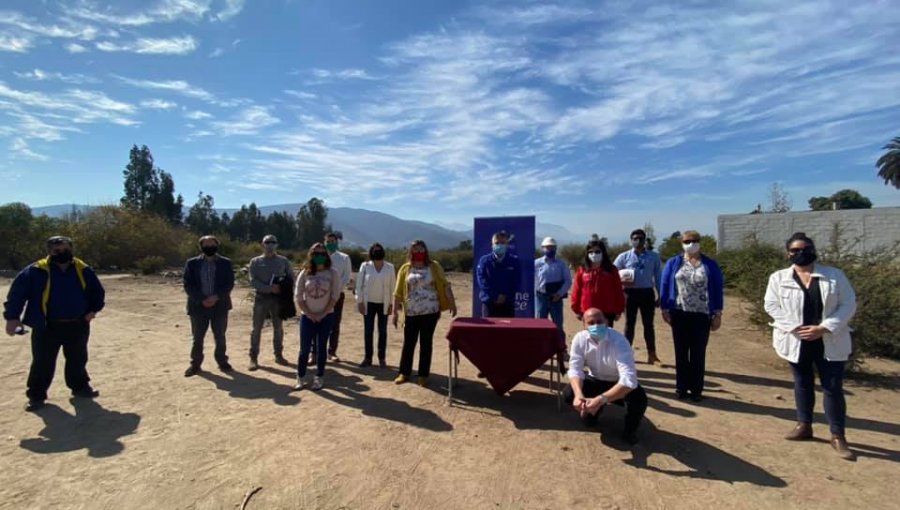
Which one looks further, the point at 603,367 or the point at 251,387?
the point at 251,387

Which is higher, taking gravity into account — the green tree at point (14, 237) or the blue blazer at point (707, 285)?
the green tree at point (14, 237)

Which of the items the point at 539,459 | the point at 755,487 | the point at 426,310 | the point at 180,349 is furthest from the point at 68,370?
the point at 755,487

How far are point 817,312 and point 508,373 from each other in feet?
8.95

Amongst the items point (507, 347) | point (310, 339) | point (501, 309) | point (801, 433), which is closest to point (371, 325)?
point (310, 339)

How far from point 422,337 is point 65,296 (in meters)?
3.96

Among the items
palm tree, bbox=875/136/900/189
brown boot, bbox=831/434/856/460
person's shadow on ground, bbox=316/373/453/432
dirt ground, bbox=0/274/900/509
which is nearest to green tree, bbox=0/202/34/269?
dirt ground, bbox=0/274/900/509

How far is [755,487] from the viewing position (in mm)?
3594

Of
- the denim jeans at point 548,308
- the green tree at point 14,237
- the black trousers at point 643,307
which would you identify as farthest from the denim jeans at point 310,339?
the green tree at point 14,237

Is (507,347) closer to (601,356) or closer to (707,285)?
(601,356)

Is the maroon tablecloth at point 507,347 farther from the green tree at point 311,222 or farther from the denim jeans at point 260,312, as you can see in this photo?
the green tree at point 311,222

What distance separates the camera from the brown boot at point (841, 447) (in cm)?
405

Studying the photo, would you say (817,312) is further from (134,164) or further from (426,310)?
(134,164)

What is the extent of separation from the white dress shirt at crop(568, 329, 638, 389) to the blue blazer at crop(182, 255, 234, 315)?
456cm

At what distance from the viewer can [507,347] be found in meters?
4.98
